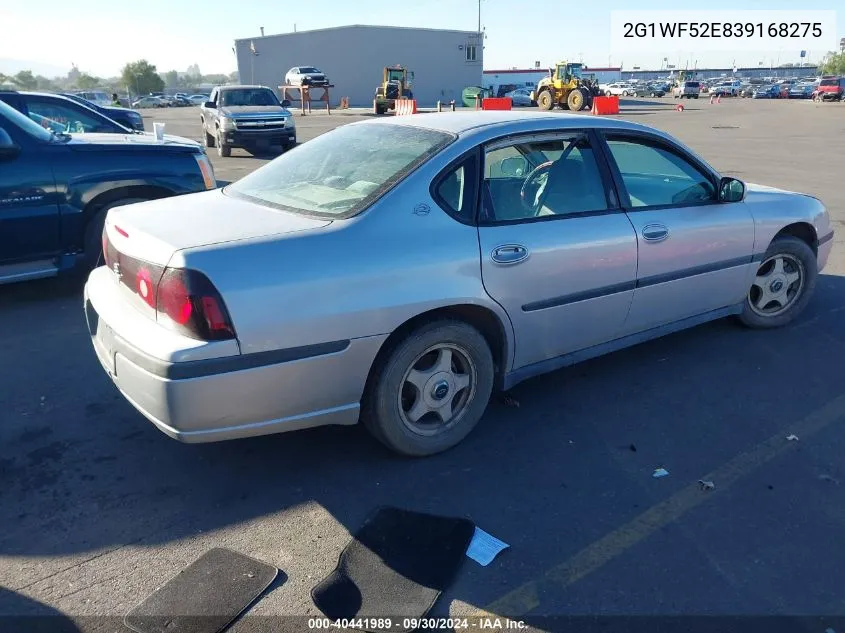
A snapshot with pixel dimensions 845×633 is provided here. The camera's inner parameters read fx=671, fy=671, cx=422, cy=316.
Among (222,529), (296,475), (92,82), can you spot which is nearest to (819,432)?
(296,475)

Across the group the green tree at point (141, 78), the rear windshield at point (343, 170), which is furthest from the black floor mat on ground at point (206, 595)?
the green tree at point (141, 78)

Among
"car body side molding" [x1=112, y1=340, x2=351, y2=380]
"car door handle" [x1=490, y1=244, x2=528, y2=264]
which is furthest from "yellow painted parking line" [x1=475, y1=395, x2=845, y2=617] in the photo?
"car door handle" [x1=490, y1=244, x2=528, y2=264]

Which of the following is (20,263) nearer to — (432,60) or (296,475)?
(296,475)

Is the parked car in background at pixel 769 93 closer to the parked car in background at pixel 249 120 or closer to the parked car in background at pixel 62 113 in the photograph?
the parked car in background at pixel 249 120

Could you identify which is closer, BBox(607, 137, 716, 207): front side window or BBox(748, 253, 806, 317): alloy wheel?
BBox(607, 137, 716, 207): front side window

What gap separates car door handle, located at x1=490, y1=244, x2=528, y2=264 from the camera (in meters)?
3.32

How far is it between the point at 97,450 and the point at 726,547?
303 cm

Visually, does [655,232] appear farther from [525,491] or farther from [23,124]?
[23,124]

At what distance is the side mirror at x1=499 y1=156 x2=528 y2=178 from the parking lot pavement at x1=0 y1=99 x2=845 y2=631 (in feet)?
4.35

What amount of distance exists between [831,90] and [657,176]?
55263 mm

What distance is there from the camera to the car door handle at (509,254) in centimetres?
332

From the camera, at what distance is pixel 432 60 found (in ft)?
207

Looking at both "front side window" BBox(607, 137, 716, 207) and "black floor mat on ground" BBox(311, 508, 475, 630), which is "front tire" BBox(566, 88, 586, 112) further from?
"black floor mat on ground" BBox(311, 508, 475, 630)

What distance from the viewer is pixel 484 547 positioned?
109 inches
